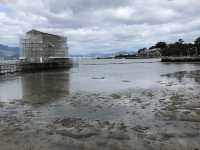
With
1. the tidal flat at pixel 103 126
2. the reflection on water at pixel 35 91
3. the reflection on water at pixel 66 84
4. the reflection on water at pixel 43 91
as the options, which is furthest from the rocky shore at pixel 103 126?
the reflection on water at pixel 66 84

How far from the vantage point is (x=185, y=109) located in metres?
10.4

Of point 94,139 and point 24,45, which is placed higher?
point 24,45

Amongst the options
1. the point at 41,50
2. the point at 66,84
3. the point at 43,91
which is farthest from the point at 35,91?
the point at 41,50

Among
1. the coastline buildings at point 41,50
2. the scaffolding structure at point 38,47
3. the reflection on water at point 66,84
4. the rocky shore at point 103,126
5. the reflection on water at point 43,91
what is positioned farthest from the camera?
the scaffolding structure at point 38,47

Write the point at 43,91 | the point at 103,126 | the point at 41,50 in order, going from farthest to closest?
1. the point at 41,50
2. the point at 43,91
3. the point at 103,126

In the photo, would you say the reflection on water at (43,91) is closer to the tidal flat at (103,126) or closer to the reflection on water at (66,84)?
the reflection on water at (66,84)

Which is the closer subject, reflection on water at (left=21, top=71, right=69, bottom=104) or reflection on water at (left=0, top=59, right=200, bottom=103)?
reflection on water at (left=21, top=71, right=69, bottom=104)

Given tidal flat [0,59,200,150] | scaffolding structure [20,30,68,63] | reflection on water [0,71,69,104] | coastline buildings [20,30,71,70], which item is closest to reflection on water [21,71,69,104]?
reflection on water [0,71,69,104]

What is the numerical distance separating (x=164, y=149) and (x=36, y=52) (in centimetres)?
6690

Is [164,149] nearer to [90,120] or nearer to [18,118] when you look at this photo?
[90,120]

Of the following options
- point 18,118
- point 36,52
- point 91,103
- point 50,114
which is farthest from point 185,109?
point 36,52

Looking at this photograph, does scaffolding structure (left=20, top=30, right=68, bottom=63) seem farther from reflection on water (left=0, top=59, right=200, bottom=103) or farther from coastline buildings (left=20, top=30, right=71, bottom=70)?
reflection on water (left=0, top=59, right=200, bottom=103)

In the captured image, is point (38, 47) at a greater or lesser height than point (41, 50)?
greater

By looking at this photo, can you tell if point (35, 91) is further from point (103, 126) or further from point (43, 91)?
point (103, 126)
